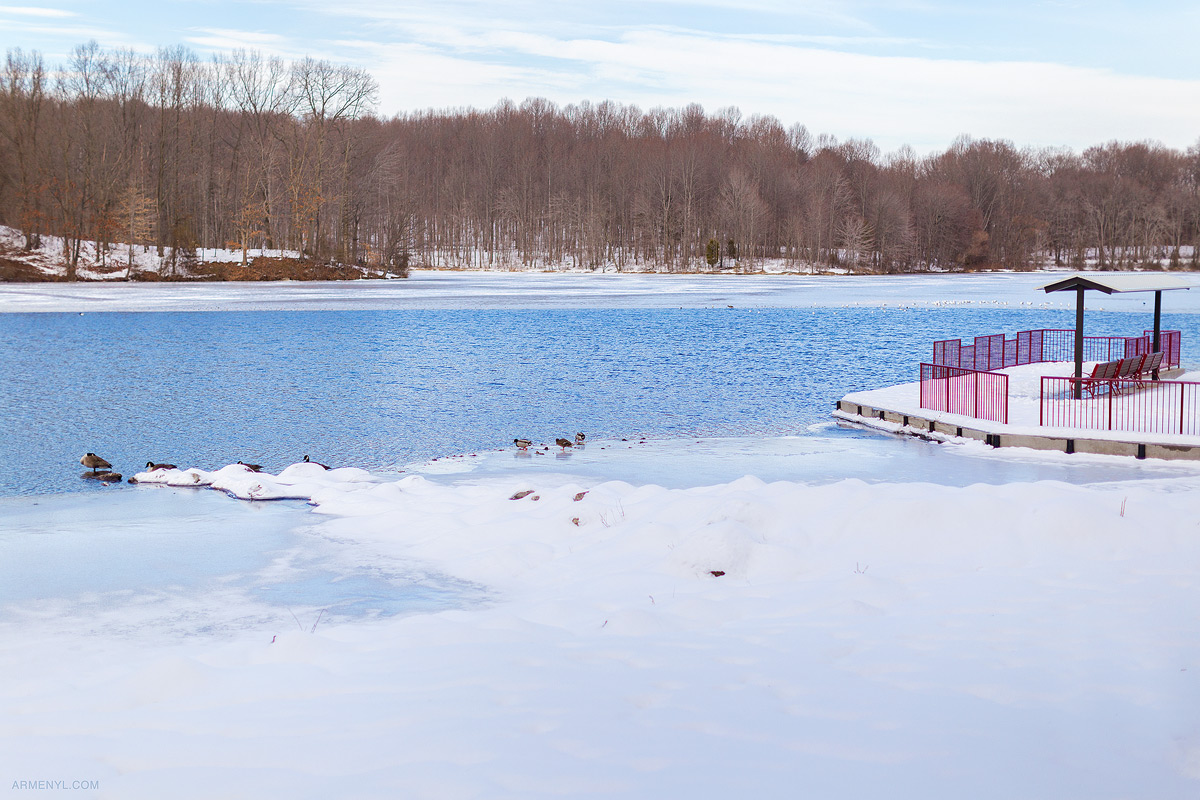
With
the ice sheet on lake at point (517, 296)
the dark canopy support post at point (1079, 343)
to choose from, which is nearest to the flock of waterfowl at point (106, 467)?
the dark canopy support post at point (1079, 343)

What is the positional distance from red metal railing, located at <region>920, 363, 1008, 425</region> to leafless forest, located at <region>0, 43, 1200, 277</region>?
71.6m

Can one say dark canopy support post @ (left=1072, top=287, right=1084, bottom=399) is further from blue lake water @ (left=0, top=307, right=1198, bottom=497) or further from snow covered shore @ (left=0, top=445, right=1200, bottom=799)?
snow covered shore @ (left=0, top=445, right=1200, bottom=799)

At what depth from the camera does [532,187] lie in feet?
424

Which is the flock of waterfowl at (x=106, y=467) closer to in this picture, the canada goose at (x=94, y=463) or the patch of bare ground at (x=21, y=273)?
the canada goose at (x=94, y=463)

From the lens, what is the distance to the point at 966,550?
917 centimetres

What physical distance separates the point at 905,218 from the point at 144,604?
404 ft

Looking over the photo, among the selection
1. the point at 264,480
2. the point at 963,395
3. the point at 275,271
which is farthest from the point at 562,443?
the point at 275,271

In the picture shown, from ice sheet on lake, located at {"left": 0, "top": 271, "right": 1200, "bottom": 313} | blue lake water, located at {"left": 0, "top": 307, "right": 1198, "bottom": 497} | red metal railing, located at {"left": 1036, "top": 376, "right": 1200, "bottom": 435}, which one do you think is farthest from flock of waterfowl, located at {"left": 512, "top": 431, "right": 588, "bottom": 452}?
ice sheet on lake, located at {"left": 0, "top": 271, "right": 1200, "bottom": 313}

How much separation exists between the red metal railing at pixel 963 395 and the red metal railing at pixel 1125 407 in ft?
2.98

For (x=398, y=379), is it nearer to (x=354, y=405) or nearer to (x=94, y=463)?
(x=354, y=405)

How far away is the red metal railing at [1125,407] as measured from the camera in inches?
687

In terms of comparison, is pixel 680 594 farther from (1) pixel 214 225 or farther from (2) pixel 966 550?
(1) pixel 214 225

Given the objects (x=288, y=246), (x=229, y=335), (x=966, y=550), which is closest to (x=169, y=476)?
(x=966, y=550)

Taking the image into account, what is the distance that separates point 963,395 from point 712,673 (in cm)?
1562
